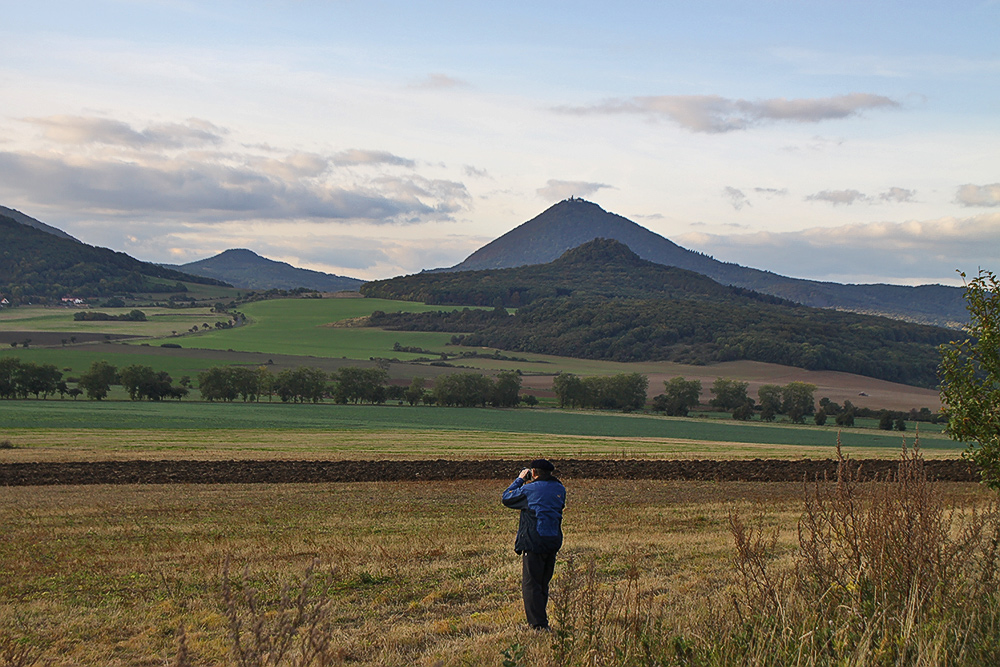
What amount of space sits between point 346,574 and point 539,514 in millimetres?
4600

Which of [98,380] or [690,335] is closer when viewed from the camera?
[98,380]

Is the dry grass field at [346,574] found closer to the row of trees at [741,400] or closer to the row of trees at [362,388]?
the row of trees at [362,388]

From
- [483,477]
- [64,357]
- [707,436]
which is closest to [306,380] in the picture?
[64,357]

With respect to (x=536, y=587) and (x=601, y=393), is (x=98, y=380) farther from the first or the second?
(x=536, y=587)

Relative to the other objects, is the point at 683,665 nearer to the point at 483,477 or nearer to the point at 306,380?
the point at 483,477

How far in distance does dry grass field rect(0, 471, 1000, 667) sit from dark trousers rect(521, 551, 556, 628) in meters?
0.19

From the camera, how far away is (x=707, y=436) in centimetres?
6316

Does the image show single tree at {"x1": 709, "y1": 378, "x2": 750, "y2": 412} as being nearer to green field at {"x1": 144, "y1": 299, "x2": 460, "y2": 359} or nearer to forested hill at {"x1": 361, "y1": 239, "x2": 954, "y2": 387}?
forested hill at {"x1": 361, "y1": 239, "x2": 954, "y2": 387}

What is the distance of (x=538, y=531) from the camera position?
824 cm

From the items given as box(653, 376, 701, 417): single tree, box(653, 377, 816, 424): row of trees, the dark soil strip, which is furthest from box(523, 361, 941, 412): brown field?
the dark soil strip

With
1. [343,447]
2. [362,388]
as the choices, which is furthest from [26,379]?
[343,447]

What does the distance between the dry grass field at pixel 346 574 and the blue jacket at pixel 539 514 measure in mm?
378

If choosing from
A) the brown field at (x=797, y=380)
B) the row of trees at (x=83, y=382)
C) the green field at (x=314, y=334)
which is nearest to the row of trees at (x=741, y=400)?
the brown field at (x=797, y=380)

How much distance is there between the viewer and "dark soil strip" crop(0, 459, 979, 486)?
101 feet
